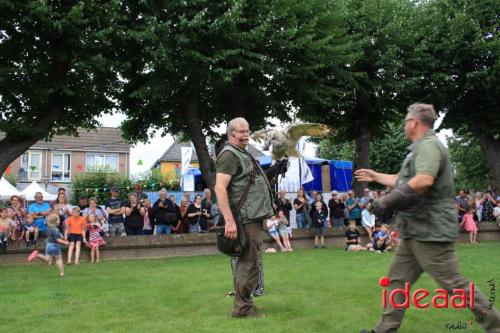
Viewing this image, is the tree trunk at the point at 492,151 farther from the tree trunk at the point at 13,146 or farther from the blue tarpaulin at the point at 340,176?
the tree trunk at the point at 13,146

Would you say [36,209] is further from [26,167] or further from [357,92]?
[26,167]

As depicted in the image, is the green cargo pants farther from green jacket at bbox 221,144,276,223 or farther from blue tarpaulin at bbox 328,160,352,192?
blue tarpaulin at bbox 328,160,352,192

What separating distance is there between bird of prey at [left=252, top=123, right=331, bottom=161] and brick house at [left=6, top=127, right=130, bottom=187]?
138ft

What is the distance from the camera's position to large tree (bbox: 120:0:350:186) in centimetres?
1600

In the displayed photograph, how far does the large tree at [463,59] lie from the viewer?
74.6 feet

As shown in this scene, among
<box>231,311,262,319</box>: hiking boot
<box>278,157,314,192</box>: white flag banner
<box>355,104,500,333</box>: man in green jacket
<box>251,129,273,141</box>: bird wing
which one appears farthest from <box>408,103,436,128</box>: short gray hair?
<box>278,157,314,192</box>: white flag banner

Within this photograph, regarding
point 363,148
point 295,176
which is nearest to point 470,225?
point 363,148

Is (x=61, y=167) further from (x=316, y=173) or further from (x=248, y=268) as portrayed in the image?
(x=248, y=268)

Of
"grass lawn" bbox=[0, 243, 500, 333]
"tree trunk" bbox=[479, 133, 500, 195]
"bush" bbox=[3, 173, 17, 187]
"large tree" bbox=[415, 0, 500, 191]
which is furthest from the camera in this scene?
"bush" bbox=[3, 173, 17, 187]

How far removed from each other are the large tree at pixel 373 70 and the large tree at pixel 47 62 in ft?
28.6

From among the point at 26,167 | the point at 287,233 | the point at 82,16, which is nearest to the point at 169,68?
the point at 82,16

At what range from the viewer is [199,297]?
789 centimetres

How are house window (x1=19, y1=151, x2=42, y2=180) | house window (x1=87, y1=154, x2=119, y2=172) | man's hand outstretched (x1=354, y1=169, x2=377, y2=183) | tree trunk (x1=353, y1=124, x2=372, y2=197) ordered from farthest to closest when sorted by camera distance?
house window (x1=87, y1=154, x2=119, y2=172), house window (x1=19, y1=151, x2=42, y2=180), tree trunk (x1=353, y1=124, x2=372, y2=197), man's hand outstretched (x1=354, y1=169, x2=377, y2=183)

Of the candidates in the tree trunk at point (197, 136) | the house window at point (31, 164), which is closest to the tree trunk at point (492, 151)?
the tree trunk at point (197, 136)
